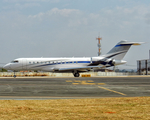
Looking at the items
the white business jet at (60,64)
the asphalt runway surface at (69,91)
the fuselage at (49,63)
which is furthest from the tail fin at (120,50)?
the asphalt runway surface at (69,91)

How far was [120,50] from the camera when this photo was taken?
165ft

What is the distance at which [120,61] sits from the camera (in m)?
50.1

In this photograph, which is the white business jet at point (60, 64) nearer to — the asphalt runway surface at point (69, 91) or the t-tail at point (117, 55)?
the t-tail at point (117, 55)

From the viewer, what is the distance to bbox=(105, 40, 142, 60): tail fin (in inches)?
1966

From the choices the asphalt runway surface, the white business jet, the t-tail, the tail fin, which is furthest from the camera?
the tail fin

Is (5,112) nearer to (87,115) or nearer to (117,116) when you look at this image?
(87,115)

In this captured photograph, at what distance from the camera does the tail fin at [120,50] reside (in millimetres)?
49925

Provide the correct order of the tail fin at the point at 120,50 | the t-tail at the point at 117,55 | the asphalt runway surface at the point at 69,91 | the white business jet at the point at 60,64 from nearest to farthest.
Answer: the asphalt runway surface at the point at 69,91, the white business jet at the point at 60,64, the t-tail at the point at 117,55, the tail fin at the point at 120,50

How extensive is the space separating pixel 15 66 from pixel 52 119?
4292 centimetres

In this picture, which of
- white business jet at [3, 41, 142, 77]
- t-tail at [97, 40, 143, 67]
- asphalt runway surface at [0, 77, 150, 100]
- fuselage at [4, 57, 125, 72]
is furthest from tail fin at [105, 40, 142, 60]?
asphalt runway surface at [0, 77, 150, 100]

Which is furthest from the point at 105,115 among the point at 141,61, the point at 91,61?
the point at 141,61

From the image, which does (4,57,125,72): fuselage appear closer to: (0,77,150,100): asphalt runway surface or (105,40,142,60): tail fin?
(105,40,142,60): tail fin

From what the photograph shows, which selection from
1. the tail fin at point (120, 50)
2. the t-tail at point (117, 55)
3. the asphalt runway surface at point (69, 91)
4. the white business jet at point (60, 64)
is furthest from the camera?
the tail fin at point (120, 50)

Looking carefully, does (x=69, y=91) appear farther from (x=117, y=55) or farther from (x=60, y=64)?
(x=117, y=55)
